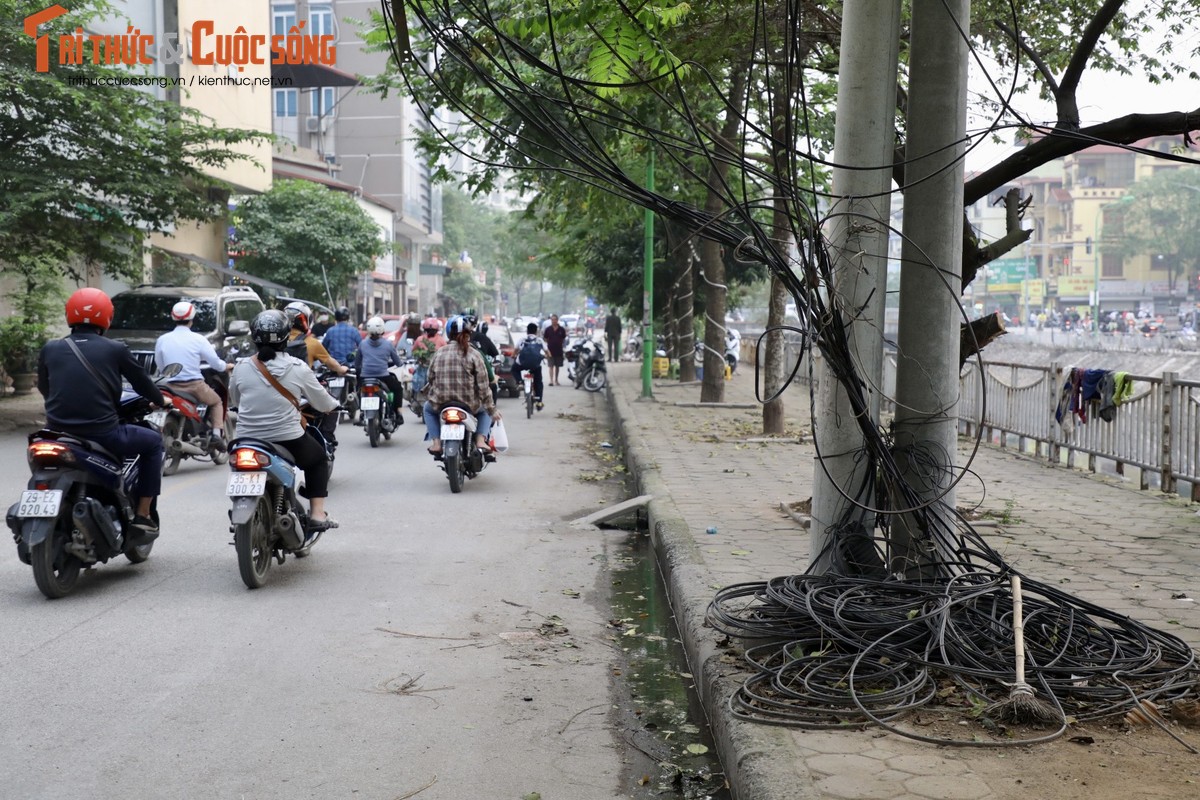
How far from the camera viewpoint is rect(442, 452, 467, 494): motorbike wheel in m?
11.5

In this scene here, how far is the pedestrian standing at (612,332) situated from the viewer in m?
41.7

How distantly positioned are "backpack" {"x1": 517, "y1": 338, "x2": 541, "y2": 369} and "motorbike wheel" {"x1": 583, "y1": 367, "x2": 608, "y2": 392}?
733 cm

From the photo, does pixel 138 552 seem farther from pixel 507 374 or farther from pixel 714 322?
pixel 507 374

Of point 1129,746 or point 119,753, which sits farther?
point 119,753

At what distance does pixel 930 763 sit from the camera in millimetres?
3799

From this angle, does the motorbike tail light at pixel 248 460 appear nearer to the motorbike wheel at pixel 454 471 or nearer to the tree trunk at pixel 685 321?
the motorbike wheel at pixel 454 471

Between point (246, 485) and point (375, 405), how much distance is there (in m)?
8.38

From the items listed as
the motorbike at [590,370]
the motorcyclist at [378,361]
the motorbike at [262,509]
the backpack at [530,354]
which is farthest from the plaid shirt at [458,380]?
the motorbike at [590,370]

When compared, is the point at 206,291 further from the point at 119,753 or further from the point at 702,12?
the point at 119,753

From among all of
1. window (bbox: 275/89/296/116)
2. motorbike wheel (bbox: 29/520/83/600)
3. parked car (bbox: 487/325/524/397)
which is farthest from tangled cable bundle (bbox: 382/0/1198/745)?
window (bbox: 275/89/296/116)

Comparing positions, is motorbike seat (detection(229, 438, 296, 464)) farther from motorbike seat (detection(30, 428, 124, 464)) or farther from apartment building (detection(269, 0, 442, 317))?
apartment building (detection(269, 0, 442, 317))

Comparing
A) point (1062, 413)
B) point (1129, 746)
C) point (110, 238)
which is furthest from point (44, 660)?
point (110, 238)

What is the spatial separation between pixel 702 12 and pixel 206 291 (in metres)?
10.9

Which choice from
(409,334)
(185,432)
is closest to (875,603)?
(185,432)
